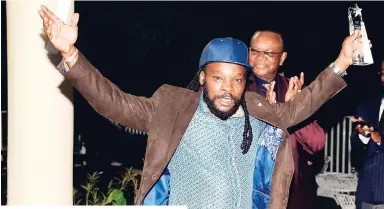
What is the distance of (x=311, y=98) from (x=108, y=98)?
128 centimetres

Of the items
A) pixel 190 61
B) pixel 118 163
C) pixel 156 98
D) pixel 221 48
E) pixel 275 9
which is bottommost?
pixel 118 163

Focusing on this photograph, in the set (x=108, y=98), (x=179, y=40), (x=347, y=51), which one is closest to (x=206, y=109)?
(x=108, y=98)

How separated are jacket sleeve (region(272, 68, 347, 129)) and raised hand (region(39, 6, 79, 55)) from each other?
135 centimetres

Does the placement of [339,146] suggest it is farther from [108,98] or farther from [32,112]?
[108,98]

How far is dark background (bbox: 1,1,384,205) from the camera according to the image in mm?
9984

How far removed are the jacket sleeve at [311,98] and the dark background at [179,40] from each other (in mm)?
5462

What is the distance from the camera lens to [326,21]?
38.8 ft

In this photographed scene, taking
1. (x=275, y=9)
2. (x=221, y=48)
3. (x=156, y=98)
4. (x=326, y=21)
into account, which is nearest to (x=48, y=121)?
(x=156, y=98)

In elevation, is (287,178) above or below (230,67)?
below

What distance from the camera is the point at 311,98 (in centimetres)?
402

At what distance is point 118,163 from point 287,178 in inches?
332

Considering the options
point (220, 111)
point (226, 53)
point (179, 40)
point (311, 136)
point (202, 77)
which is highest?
point (179, 40)

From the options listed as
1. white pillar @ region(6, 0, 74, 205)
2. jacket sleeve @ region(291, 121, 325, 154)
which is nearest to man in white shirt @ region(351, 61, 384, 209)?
jacket sleeve @ region(291, 121, 325, 154)

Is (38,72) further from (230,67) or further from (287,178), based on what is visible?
(287,178)
